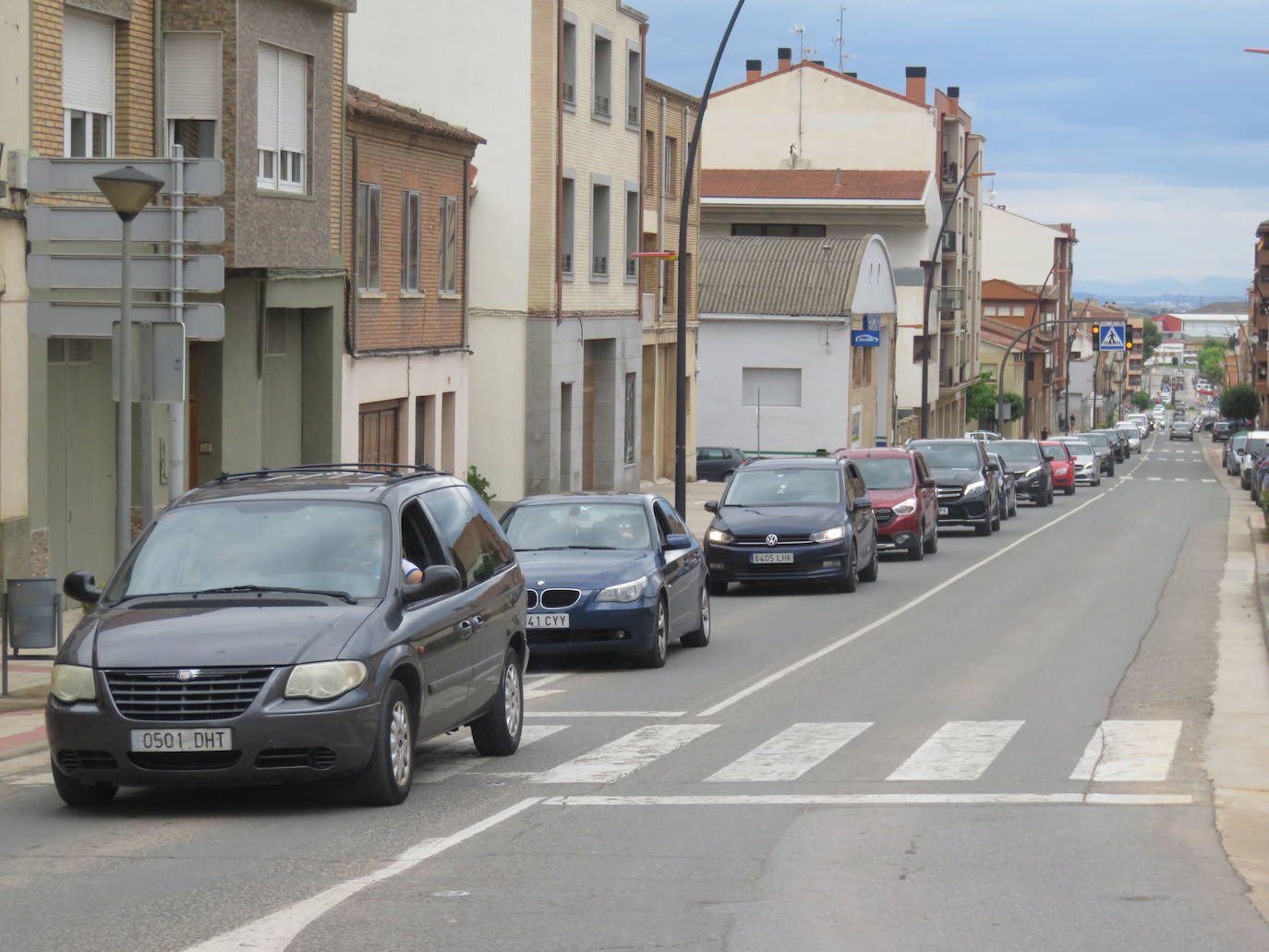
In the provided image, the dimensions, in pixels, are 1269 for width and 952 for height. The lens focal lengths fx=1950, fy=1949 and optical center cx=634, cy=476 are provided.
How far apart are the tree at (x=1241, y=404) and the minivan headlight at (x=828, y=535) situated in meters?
128

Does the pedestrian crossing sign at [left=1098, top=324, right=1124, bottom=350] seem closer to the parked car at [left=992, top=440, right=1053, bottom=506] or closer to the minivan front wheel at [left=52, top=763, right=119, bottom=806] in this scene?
the parked car at [left=992, top=440, right=1053, bottom=506]

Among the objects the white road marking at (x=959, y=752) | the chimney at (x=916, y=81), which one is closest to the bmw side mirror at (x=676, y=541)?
the white road marking at (x=959, y=752)

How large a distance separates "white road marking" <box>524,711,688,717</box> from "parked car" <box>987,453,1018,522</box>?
26439mm

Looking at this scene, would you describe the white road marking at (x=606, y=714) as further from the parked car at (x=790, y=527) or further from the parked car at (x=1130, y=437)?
the parked car at (x=1130, y=437)

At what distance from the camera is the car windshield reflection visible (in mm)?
17156

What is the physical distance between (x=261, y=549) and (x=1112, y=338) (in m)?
73.1

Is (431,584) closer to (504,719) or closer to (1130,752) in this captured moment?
(504,719)

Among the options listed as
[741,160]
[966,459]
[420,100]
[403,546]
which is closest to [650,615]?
[403,546]

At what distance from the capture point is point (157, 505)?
21.5 m

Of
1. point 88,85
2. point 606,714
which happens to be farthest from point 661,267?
point 606,714

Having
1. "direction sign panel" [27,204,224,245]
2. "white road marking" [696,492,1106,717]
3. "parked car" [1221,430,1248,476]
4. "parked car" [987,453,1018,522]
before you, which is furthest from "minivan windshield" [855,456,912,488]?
"parked car" [1221,430,1248,476]

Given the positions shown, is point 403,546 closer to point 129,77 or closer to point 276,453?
point 129,77

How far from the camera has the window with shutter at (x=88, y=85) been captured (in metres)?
19.1

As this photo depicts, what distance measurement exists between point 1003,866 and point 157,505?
15.1m
